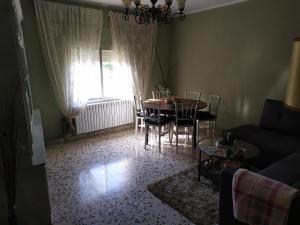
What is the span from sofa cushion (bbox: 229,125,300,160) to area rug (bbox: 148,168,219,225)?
2.92 ft

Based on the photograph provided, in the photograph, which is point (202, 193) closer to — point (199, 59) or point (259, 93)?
point (259, 93)

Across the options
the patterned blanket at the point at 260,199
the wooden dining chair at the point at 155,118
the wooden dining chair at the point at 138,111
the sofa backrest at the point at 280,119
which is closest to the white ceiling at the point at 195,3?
the wooden dining chair at the point at 138,111

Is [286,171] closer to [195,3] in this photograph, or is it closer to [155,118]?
[155,118]

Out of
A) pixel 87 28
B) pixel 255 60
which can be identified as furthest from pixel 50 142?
pixel 255 60

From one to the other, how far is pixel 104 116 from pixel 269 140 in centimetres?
299

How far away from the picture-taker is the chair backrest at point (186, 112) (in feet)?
11.8

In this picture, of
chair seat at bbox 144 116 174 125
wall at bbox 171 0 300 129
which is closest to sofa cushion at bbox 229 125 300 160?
wall at bbox 171 0 300 129

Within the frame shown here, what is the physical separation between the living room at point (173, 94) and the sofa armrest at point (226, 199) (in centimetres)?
1

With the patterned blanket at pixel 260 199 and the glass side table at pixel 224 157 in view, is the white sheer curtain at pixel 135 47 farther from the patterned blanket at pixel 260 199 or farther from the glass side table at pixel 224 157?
the patterned blanket at pixel 260 199

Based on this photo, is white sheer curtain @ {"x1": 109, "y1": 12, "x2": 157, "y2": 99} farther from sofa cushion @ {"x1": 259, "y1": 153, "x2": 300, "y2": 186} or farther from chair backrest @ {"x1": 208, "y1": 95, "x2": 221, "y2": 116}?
sofa cushion @ {"x1": 259, "y1": 153, "x2": 300, "y2": 186}

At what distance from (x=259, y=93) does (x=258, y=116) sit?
1.37 ft

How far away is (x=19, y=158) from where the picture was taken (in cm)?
170

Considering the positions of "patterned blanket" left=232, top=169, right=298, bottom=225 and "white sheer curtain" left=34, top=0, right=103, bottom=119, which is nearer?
"patterned blanket" left=232, top=169, right=298, bottom=225

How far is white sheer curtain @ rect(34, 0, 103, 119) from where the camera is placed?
3.69 metres
